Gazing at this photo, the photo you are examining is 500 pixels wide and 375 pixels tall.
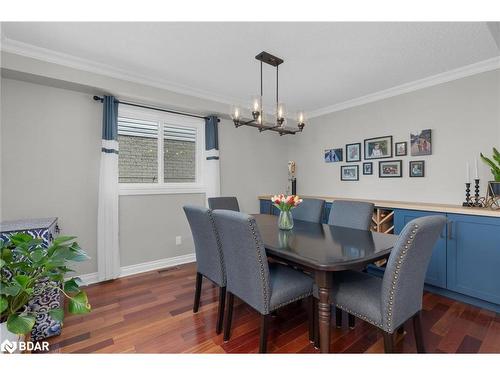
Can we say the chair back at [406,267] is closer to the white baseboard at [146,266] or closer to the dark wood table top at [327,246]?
the dark wood table top at [327,246]

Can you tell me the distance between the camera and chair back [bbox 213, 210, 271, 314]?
1.45 metres

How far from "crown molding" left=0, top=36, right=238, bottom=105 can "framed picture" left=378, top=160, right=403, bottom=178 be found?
8.47ft

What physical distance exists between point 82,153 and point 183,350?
232cm

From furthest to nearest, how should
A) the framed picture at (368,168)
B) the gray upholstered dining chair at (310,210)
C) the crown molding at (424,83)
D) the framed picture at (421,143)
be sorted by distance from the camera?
1. the framed picture at (368,168)
2. the framed picture at (421,143)
3. the gray upholstered dining chair at (310,210)
4. the crown molding at (424,83)

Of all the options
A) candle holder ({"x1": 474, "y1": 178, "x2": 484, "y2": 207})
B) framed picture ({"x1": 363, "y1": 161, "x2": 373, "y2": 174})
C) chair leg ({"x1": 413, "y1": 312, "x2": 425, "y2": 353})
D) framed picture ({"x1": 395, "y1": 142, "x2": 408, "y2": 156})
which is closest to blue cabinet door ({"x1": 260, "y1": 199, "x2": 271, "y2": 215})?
framed picture ({"x1": 363, "y1": 161, "x2": 373, "y2": 174})

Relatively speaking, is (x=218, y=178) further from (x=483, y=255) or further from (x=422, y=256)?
(x=483, y=255)

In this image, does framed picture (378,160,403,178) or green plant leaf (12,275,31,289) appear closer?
green plant leaf (12,275,31,289)

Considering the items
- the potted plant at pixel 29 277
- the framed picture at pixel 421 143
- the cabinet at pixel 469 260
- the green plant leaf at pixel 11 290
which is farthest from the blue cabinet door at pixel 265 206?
the green plant leaf at pixel 11 290

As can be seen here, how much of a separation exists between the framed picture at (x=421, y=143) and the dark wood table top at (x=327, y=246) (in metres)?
1.72

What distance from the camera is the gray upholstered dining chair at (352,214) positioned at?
2.24 metres

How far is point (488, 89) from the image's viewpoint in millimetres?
2514

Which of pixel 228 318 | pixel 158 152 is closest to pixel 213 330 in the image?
pixel 228 318

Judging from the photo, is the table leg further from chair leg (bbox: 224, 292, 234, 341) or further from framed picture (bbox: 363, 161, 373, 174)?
framed picture (bbox: 363, 161, 373, 174)
